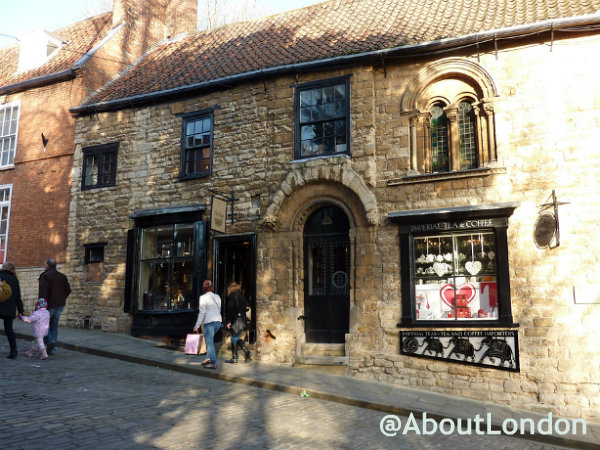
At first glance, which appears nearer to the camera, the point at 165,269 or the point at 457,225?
the point at 457,225

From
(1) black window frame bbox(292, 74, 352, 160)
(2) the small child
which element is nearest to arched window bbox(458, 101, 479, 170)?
(1) black window frame bbox(292, 74, 352, 160)

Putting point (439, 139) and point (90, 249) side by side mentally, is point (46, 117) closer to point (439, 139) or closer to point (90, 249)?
point (90, 249)

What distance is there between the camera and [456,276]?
9938 mm

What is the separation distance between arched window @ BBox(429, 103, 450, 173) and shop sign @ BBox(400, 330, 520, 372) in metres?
3.35

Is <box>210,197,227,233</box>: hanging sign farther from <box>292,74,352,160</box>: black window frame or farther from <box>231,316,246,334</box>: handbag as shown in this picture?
<box>231,316,246,334</box>: handbag

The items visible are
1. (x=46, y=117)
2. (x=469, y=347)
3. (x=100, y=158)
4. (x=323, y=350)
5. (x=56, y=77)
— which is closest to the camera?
(x=469, y=347)

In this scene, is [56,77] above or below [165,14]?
below

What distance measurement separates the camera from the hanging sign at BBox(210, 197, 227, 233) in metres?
11.3

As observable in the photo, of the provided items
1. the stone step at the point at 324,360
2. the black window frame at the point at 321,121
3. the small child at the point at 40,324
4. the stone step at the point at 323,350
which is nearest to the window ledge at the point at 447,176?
the black window frame at the point at 321,121

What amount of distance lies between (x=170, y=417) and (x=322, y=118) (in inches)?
288

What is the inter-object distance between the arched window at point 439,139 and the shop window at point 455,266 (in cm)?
118

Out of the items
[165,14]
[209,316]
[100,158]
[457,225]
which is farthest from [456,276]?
[165,14]

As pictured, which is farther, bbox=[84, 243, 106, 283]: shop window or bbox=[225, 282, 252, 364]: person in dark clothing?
bbox=[84, 243, 106, 283]: shop window

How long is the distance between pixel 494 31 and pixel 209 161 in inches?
277
